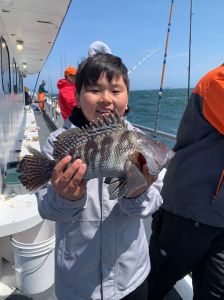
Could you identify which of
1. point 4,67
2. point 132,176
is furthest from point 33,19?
point 132,176

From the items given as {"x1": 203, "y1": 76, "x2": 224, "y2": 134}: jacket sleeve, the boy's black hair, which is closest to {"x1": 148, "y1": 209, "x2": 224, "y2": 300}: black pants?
{"x1": 203, "y1": 76, "x2": 224, "y2": 134}: jacket sleeve

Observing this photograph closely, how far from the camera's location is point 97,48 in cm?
168

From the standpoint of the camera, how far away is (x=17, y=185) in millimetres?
2857

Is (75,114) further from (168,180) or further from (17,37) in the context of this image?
(17,37)

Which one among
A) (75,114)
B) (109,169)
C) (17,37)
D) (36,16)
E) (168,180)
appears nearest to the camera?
(109,169)

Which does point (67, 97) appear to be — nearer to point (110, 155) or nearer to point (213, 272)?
point (213, 272)

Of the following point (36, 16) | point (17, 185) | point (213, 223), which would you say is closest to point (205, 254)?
point (213, 223)

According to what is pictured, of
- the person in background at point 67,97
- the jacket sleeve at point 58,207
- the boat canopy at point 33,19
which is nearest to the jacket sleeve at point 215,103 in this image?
the jacket sleeve at point 58,207

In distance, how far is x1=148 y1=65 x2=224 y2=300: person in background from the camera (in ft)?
5.94

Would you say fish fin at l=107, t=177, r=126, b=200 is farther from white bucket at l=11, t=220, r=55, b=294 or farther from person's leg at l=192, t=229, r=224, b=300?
white bucket at l=11, t=220, r=55, b=294

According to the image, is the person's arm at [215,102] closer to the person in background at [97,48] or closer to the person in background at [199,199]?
the person in background at [199,199]

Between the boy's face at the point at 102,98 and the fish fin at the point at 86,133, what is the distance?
21 centimetres

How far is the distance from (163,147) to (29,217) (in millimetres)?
1582

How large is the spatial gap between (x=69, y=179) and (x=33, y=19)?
4190 mm
